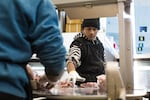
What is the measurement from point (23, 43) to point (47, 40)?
0.25 ft

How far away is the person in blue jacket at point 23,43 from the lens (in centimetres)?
82

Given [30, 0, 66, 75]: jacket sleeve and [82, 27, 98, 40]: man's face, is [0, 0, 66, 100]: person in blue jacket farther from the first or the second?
[82, 27, 98, 40]: man's face

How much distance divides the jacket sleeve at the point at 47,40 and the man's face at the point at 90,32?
5.07 ft

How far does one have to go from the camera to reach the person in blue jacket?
0.82 meters

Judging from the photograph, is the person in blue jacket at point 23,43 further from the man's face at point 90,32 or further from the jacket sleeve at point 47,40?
the man's face at point 90,32

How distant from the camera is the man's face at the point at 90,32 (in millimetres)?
2435

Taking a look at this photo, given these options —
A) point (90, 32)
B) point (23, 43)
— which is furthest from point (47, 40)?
point (90, 32)

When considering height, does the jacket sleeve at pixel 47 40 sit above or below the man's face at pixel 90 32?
below

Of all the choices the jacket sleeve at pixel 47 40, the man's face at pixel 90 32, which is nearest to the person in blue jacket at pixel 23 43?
the jacket sleeve at pixel 47 40

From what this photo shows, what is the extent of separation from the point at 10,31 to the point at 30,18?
8 cm

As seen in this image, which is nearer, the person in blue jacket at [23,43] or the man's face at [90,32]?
the person in blue jacket at [23,43]

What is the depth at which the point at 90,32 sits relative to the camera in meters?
2.45

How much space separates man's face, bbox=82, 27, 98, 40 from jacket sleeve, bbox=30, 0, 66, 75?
5.07ft

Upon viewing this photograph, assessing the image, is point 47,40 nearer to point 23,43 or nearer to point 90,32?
point 23,43
